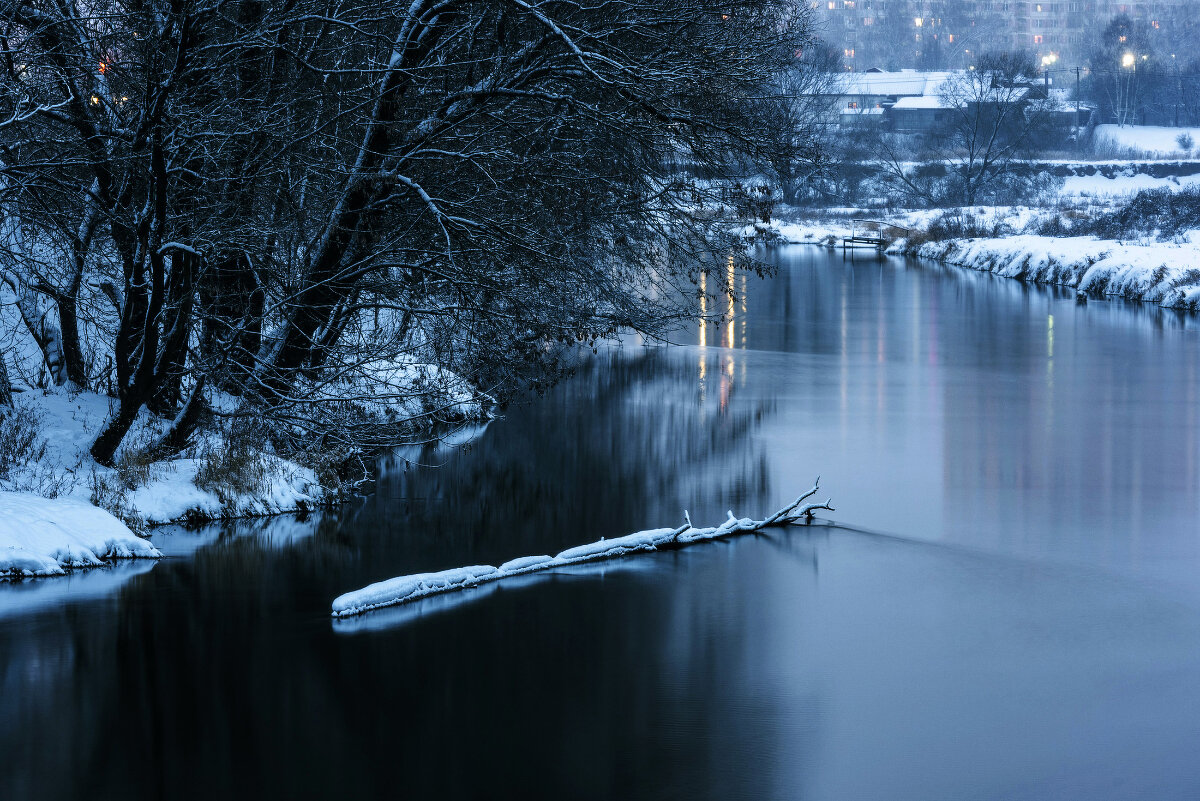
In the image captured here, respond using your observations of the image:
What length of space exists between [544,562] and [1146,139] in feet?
357

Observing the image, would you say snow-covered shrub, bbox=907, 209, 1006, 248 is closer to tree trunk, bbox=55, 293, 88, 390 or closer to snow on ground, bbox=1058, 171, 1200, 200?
snow on ground, bbox=1058, 171, 1200, 200

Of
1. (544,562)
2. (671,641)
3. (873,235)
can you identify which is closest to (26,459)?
(544,562)

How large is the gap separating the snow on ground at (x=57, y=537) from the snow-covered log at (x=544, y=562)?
243cm

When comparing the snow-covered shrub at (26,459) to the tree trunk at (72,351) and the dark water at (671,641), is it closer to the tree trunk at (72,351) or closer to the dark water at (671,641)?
the tree trunk at (72,351)

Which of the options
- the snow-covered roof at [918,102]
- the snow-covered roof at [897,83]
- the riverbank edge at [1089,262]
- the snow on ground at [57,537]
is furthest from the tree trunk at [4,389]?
the snow-covered roof at [897,83]

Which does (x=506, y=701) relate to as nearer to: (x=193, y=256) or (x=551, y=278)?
(x=193, y=256)

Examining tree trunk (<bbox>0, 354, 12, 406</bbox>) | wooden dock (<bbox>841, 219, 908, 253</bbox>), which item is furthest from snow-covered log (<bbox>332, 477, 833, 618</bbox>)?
wooden dock (<bbox>841, 219, 908, 253</bbox>)

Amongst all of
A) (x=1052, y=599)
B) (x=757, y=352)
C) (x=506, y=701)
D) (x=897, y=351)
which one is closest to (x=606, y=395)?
(x=757, y=352)

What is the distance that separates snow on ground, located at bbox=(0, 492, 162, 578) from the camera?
11.7 metres

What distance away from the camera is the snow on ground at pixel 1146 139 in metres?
103

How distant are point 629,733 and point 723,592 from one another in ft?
10.6

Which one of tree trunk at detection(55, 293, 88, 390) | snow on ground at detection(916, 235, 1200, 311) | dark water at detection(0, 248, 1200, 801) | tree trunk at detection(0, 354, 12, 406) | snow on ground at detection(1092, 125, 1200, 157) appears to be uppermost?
snow on ground at detection(1092, 125, 1200, 157)

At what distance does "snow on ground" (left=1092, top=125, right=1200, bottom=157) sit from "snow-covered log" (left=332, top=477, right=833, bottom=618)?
312 ft

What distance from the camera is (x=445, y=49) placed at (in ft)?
53.8
